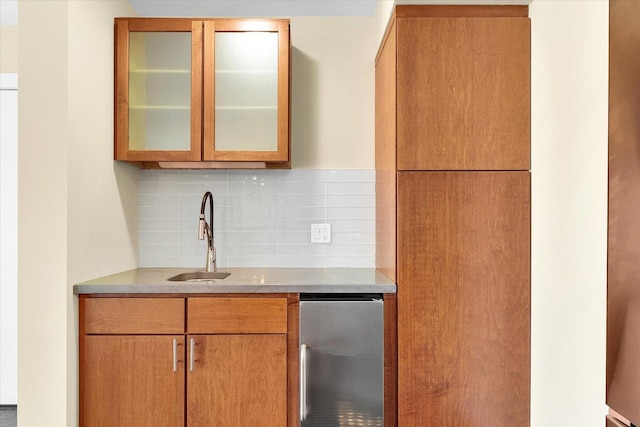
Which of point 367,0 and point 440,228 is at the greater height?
point 367,0

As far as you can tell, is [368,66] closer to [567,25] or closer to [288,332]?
[567,25]

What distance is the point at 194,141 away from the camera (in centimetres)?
212

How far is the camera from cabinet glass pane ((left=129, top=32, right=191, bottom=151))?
7.02ft

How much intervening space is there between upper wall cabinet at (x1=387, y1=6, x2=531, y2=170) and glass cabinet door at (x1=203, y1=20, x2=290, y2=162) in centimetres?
65

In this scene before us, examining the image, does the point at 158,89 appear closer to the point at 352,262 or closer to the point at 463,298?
the point at 352,262

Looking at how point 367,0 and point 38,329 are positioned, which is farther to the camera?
point 367,0

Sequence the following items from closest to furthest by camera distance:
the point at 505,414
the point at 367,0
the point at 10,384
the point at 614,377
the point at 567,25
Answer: the point at 614,377 < the point at 567,25 < the point at 505,414 < the point at 367,0 < the point at 10,384

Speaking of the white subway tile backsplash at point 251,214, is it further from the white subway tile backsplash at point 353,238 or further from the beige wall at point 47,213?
the beige wall at point 47,213

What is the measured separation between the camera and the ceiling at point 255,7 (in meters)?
2.31

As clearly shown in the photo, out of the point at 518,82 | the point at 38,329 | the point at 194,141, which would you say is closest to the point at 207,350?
the point at 38,329

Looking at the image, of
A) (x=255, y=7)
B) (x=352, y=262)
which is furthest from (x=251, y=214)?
(x=255, y=7)

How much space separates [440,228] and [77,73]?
5.49ft

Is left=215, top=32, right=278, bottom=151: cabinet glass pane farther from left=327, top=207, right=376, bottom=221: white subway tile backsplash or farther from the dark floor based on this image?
the dark floor

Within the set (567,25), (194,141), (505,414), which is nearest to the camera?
(567,25)
